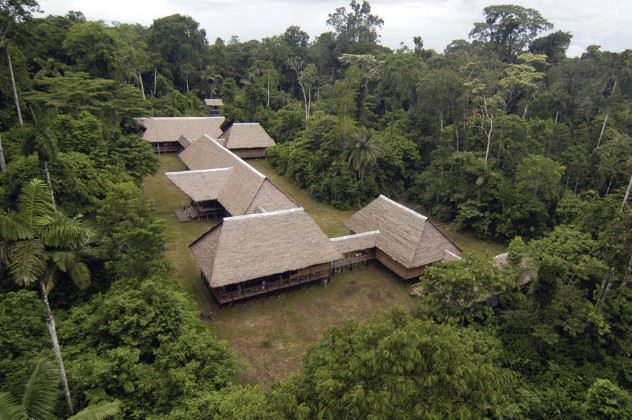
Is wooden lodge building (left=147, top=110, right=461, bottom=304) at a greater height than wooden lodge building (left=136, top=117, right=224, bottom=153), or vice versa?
wooden lodge building (left=136, top=117, right=224, bottom=153)

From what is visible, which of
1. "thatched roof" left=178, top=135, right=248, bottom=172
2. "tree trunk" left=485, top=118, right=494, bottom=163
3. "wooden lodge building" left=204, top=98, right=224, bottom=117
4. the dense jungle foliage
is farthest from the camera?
"wooden lodge building" left=204, top=98, right=224, bottom=117

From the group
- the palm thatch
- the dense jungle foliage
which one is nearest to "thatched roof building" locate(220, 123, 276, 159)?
the dense jungle foliage

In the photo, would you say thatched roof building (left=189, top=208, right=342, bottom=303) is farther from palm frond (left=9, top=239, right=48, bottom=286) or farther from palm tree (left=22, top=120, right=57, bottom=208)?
palm frond (left=9, top=239, right=48, bottom=286)

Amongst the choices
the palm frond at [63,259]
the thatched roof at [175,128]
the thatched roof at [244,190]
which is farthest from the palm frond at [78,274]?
the thatched roof at [175,128]

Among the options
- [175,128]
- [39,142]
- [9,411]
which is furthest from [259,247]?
[175,128]

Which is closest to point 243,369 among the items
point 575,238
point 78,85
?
point 575,238

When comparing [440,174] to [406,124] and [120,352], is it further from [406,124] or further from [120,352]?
[120,352]

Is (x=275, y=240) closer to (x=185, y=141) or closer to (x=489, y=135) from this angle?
(x=489, y=135)

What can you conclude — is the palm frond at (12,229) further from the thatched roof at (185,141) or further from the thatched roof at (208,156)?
the thatched roof at (185,141)
